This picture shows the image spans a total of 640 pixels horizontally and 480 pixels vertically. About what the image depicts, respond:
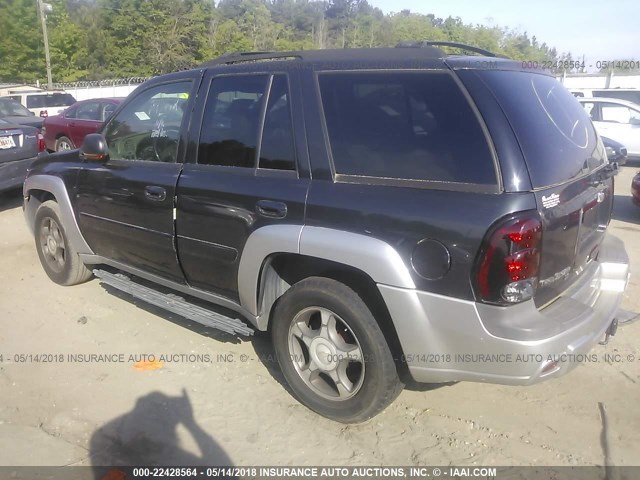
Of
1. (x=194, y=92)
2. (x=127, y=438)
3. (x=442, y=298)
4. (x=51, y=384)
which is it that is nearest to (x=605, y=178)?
(x=442, y=298)

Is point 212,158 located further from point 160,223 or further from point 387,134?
point 387,134

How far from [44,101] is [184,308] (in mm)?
17933

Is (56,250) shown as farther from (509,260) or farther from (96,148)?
(509,260)

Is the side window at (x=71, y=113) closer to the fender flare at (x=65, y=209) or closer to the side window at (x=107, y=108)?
the side window at (x=107, y=108)

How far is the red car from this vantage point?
38.8ft

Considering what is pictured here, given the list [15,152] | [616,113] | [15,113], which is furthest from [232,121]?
[15,113]

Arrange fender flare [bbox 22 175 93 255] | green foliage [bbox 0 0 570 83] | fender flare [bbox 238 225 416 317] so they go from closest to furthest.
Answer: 1. fender flare [bbox 238 225 416 317]
2. fender flare [bbox 22 175 93 255]
3. green foliage [bbox 0 0 570 83]

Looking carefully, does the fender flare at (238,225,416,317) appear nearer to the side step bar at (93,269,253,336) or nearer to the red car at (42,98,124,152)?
the side step bar at (93,269,253,336)

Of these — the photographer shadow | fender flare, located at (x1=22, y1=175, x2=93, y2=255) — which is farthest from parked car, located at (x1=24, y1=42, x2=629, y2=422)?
fender flare, located at (x1=22, y1=175, x2=93, y2=255)

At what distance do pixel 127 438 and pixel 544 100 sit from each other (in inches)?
115

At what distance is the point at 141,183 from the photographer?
4.03m

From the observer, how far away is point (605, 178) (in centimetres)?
321

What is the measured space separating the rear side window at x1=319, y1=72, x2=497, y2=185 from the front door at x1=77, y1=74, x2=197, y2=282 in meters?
1.28

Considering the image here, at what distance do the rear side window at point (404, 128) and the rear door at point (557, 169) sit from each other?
18 cm
